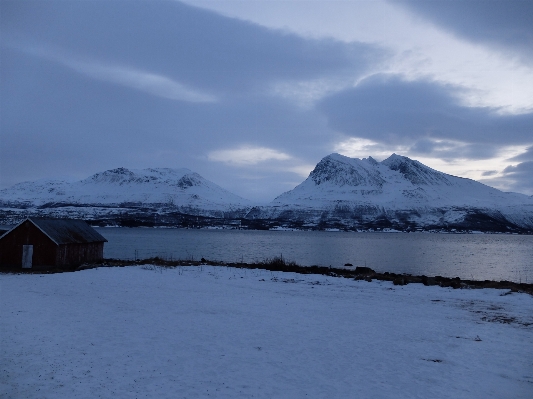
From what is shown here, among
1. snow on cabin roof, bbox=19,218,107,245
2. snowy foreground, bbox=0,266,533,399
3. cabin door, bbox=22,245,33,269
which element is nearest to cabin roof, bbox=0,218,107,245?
snow on cabin roof, bbox=19,218,107,245

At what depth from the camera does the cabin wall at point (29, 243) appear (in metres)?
37.1

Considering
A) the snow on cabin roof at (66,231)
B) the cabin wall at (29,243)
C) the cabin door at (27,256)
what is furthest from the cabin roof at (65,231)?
the cabin door at (27,256)

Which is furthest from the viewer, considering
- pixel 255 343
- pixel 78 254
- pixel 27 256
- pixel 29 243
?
pixel 78 254

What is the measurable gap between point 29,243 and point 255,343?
100 feet

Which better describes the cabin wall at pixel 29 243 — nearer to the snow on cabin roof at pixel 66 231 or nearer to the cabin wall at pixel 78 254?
the snow on cabin roof at pixel 66 231

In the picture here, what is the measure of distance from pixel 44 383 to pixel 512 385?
43.2 feet

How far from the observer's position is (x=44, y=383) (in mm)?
10875

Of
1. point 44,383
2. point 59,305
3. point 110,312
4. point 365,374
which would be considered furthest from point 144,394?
point 59,305

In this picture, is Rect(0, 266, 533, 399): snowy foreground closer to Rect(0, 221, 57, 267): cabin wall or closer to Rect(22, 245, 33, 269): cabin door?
Rect(22, 245, 33, 269): cabin door

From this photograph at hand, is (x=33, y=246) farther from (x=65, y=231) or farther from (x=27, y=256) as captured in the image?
(x=65, y=231)

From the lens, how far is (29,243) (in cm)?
3719

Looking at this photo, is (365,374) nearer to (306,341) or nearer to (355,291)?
(306,341)

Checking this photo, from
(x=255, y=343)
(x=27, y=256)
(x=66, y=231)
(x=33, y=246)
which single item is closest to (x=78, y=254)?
(x=66, y=231)

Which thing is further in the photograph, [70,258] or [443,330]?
[70,258]
